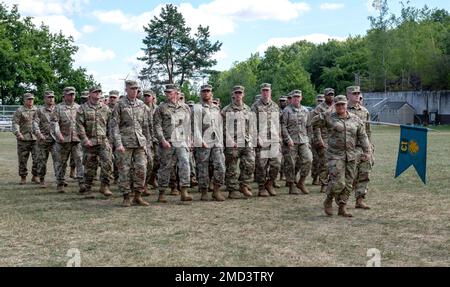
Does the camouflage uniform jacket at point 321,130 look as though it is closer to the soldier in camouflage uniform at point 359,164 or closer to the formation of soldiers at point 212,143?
the formation of soldiers at point 212,143

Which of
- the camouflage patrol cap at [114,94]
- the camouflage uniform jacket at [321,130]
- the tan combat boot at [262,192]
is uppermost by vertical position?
the camouflage patrol cap at [114,94]

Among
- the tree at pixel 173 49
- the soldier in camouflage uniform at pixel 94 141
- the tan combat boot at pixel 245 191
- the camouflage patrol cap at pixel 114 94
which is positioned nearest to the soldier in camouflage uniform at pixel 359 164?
the tan combat boot at pixel 245 191

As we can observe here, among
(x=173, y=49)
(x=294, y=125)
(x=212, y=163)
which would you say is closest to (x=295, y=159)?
(x=294, y=125)

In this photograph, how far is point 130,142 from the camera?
10.4 m

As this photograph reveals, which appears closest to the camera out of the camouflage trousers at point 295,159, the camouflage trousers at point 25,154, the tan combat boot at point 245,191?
the tan combat boot at point 245,191

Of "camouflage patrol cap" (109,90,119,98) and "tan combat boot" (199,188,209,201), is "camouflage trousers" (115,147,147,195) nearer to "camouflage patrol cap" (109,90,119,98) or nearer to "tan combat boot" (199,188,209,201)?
"tan combat boot" (199,188,209,201)

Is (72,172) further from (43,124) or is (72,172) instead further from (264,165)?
(264,165)

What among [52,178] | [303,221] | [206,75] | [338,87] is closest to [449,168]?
[303,221]

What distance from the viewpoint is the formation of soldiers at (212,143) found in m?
9.64

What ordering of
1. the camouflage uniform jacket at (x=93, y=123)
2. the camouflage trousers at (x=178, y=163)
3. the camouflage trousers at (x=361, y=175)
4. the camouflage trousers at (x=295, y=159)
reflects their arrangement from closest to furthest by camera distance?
1. the camouflage trousers at (x=361, y=175)
2. the camouflage trousers at (x=178, y=163)
3. the camouflage uniform jacket at (x=93, y=123)
4. the camouflage trousers at (x=295, y=159)

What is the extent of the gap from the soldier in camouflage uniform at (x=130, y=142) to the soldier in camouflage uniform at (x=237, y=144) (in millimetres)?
1724

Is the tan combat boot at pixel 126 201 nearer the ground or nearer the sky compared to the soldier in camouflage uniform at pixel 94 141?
nearer the ground
